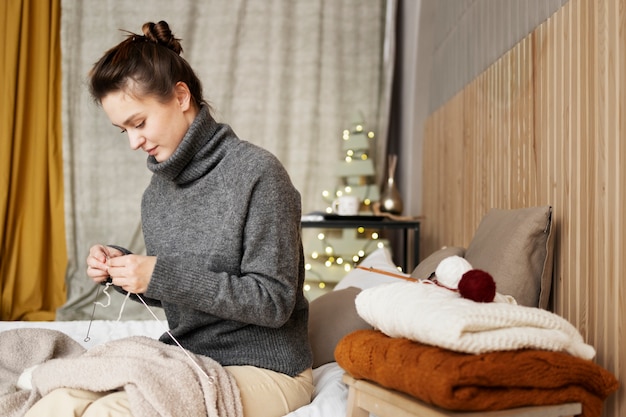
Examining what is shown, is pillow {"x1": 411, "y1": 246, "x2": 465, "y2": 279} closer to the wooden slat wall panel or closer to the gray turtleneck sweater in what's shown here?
the wooden slat wall panel

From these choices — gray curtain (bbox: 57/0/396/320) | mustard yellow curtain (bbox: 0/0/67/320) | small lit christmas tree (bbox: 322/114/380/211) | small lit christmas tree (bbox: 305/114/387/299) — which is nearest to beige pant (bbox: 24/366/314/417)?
small lit christmas tree (bbox: 305/114/387/299)

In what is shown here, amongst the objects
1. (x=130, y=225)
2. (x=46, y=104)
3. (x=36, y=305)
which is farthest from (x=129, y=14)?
(x=36, y=305)

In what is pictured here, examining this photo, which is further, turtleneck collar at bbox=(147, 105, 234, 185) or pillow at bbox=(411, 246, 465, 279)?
A: pillow at bbox=(411, 246, 465, 279)

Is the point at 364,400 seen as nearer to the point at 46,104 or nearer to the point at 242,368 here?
the point at 242,368

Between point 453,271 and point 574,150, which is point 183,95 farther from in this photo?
point 574,150

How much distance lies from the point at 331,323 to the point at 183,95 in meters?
0.75

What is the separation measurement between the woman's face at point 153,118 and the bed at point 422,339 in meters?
0.39

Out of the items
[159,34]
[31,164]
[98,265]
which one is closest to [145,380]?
[98,265]

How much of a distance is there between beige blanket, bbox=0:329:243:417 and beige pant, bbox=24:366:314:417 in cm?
2

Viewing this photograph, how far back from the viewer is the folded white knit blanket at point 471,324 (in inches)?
39.8

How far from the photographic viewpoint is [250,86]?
14.0 ft

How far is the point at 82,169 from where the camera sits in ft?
13.9

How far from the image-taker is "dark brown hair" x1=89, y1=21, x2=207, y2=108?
147 centimetres

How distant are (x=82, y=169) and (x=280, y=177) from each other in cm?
313
